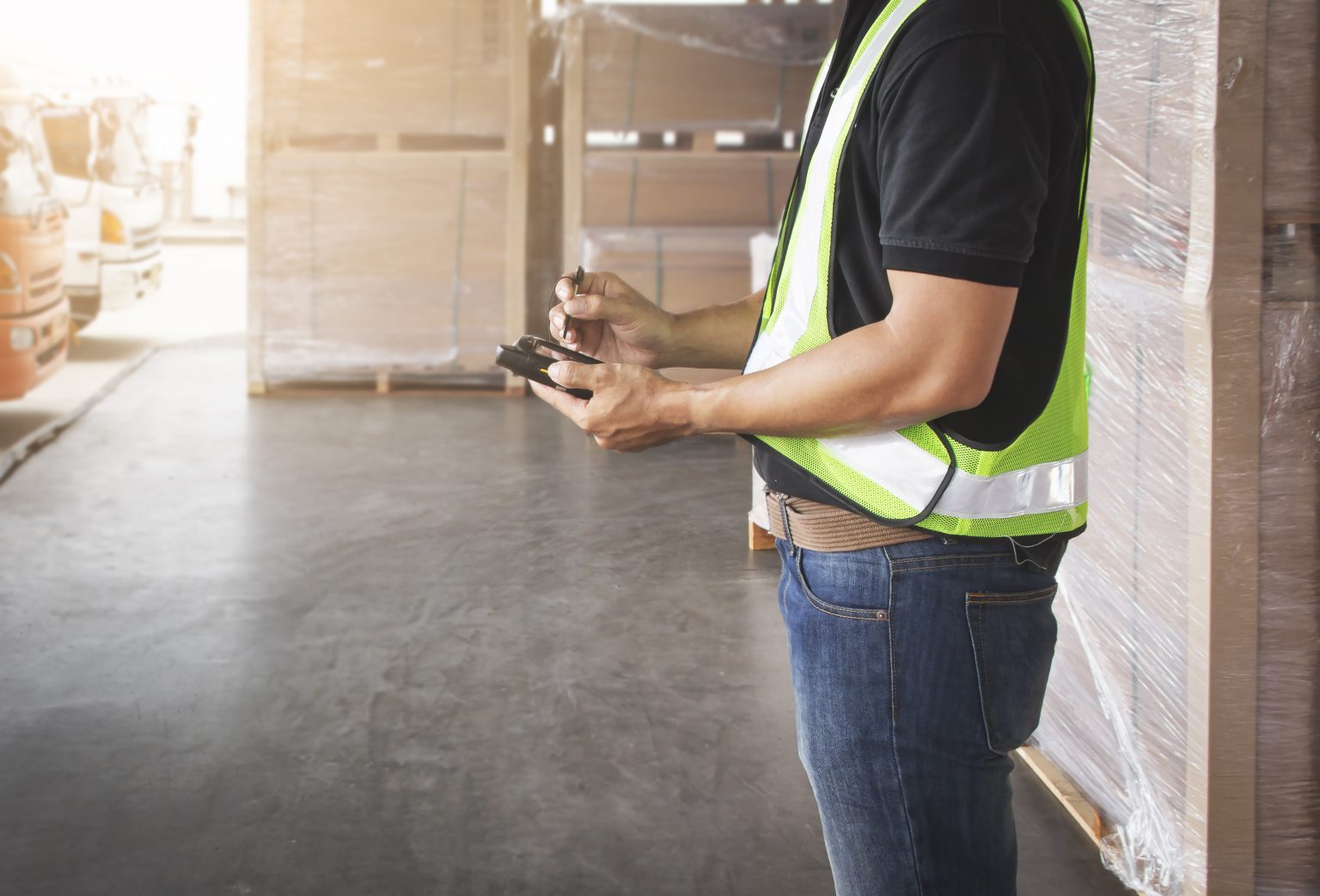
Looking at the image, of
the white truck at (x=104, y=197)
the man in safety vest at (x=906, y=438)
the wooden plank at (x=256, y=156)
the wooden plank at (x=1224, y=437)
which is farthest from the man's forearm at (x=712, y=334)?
the white truck at (x=104, y=197)

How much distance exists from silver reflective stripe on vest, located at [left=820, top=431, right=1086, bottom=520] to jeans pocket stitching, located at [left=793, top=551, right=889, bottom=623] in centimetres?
13

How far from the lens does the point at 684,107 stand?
8320mm

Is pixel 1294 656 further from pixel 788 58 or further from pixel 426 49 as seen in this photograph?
pixel 426 49

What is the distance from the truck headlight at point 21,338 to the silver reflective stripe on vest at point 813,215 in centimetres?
668

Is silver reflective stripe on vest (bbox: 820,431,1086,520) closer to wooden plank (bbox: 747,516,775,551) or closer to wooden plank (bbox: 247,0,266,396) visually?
wooden plank (bbox: 747,516,775,551)

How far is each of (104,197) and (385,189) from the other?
8.33 feet

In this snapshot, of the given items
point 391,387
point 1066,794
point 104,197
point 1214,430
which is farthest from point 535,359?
point 104,197

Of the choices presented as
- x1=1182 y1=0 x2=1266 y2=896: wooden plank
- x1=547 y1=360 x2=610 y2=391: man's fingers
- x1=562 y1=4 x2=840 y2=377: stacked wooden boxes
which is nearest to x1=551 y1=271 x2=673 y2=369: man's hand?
x1=547 y1=360 x2=610 y2=391: man's fingers

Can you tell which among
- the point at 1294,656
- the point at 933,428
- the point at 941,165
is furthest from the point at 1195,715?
the point at 941,165

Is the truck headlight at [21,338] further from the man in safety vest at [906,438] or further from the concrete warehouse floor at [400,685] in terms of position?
the man in safety vest at [906,438]

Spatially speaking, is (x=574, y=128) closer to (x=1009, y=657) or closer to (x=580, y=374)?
(x=580, y=374)

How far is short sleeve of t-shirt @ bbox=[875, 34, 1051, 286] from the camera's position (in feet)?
4.11

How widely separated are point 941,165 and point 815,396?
0.28 m

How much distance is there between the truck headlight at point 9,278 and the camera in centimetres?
715
